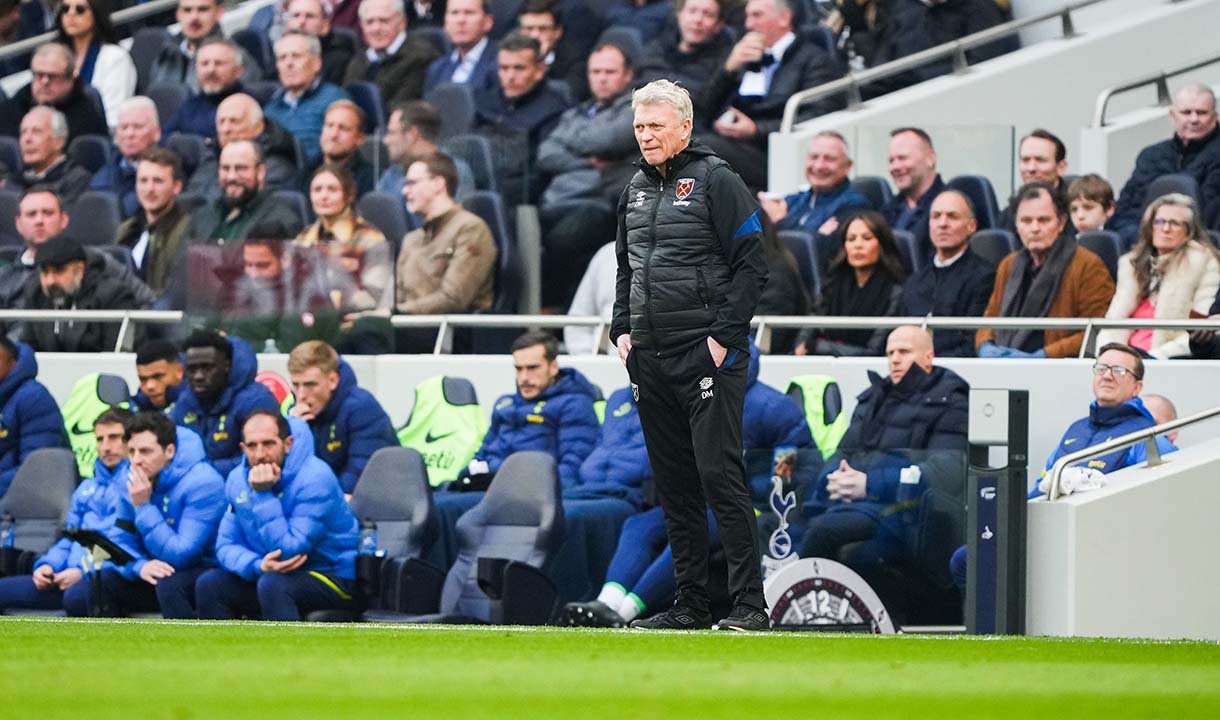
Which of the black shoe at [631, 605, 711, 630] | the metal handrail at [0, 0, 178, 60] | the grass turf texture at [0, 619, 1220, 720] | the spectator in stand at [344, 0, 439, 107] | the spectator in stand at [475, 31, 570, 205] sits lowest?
the black shoe at [631, 605, 711, 630]

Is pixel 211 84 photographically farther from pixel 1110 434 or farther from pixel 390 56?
pixel 1110 434

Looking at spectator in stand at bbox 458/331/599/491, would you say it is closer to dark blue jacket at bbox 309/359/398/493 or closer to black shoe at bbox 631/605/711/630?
dark blue jacket at bbox 309/359/398/493

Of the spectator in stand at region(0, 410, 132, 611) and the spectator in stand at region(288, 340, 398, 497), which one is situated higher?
the spectator in stand at region(288, 340, 398, 497)

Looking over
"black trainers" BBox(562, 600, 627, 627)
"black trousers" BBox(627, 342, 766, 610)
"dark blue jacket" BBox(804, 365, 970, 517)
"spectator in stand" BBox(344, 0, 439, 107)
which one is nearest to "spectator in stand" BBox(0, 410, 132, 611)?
"black trainers" BBox(562, 600, 627, 627)

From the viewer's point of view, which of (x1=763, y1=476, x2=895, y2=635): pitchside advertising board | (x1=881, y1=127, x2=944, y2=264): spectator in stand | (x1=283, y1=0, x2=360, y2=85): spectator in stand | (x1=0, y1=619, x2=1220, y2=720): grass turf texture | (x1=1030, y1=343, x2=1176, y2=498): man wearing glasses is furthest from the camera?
(x1=283, y1=0, x2=360, y2=85): spectator in stand

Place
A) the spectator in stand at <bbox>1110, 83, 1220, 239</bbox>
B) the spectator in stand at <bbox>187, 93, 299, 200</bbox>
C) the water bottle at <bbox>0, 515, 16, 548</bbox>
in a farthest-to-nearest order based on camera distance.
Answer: the spectator in stand at <bbox>187, 93, 299, 200</bbox>
the spectator in stand at <bbox>1110, 83, 1220, 239</bbox>
the water bottle at <bbox>0, 515, 16, 548</bbox>

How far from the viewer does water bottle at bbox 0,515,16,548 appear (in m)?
11.5

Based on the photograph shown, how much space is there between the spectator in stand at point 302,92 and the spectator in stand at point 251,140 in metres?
0.39

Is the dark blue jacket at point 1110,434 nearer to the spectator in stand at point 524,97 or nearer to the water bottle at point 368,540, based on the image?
the water bottle at point 368,540

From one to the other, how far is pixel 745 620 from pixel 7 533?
5461 mm

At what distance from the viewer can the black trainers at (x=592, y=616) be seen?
31.6ft

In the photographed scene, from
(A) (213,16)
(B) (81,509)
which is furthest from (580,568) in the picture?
(A) (213,16)

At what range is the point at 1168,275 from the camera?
37.3ft

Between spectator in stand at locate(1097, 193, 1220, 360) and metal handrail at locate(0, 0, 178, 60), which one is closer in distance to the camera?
spectator in stand at locate(1097, 193, 1220, 360)
